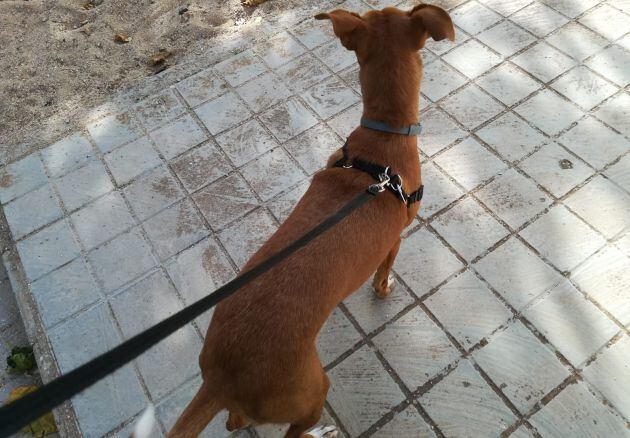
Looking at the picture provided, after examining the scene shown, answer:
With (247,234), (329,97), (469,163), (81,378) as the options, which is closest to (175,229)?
(247,234)

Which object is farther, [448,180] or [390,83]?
[448,180]

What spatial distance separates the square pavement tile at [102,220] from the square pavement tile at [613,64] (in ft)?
13.6

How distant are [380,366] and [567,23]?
3750 mm

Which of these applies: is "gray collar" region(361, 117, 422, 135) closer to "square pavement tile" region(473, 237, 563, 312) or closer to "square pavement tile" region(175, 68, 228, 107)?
"square pavement tile" region(473, 237, 563, 312)

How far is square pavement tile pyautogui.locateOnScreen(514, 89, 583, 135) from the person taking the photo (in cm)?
399

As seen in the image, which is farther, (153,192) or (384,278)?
(153,192)

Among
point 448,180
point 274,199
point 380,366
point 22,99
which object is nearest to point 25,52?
point 22,99

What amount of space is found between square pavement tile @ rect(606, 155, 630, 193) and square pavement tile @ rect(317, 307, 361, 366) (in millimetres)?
2244

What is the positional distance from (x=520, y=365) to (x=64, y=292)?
3115mm

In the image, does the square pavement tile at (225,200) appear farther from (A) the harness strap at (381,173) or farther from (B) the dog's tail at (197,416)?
(B) the dog's tail at (197,416)

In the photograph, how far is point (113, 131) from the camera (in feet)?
14.7

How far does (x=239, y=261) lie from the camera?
3586mm

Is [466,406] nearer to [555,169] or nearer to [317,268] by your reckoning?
[317,268]

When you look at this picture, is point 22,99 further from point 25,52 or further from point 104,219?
point 104,219
